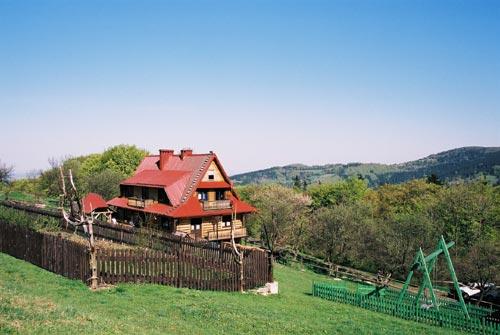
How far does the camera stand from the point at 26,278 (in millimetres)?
18500

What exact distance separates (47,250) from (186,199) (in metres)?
21.3

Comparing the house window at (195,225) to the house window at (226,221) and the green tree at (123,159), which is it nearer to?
the house window at (226,221)

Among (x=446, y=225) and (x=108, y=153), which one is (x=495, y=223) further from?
(x=108, y=153)

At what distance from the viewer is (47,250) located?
69.1ft

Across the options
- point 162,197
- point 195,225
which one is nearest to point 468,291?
point 195,225

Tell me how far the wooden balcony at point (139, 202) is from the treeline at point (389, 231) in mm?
12877

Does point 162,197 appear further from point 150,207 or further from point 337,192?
point 337,192

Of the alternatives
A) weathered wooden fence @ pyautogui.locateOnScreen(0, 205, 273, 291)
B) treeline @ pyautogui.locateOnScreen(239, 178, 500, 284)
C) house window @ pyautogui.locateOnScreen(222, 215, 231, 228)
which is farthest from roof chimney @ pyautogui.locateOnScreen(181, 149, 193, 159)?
weathered wooden fence @ pyautogui.locateOnScreen(0, 205, 273, 291)

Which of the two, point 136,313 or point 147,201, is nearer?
point 136,313

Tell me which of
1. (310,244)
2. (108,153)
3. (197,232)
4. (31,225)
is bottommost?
(310,244)

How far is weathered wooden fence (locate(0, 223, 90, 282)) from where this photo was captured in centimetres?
1902

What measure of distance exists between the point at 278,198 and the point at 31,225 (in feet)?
135

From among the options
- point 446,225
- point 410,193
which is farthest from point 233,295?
point 410,193

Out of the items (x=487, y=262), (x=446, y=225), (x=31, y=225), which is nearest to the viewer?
(x=31, y=225)
